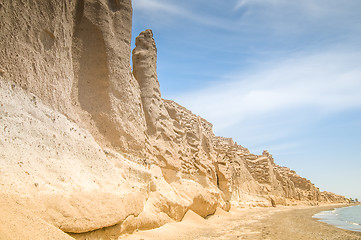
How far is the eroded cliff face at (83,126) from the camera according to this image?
496cm

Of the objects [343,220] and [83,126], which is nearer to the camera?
[83,126]

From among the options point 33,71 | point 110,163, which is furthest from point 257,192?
point 33,71

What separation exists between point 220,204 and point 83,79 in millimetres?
13265

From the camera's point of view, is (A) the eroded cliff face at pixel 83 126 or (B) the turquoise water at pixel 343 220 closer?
(A) the eroded cliff face at pixel 83 126

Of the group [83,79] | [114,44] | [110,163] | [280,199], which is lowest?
[280,199]

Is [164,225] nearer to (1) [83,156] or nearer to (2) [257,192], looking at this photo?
(1) [83,156]

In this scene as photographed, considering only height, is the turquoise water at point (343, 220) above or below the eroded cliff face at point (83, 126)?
below

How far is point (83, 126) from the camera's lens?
26.0ft

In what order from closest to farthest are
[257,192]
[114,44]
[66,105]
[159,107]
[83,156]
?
[83,156]
[66,105]
[114,44]
[159,107]
[257,192]

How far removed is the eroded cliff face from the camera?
496 cm

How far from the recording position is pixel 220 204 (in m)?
18.2

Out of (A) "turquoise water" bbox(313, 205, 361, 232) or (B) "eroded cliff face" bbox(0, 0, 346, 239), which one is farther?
(A) "turquoise water" bbox(313, 205, 361, 232)

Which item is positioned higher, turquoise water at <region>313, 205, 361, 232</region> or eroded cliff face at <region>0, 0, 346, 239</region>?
eroded cliff face at <region>0, 0, 346, 239</region>

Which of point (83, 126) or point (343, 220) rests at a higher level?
point (83, 126)
